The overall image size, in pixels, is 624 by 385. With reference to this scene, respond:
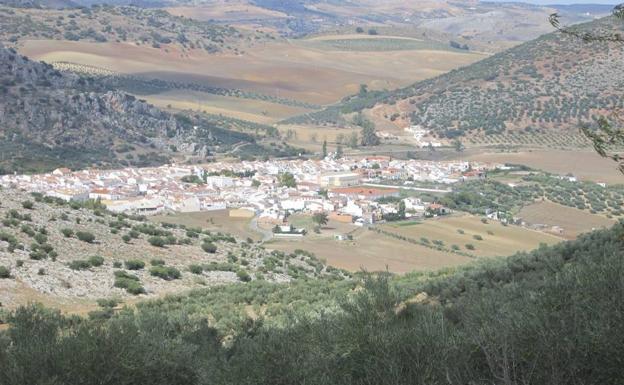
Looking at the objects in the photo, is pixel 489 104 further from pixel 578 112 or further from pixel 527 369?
pixel 527 369

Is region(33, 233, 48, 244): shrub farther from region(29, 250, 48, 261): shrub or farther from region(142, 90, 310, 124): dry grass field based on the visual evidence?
region(142, 90, 310, 124): dry grass field

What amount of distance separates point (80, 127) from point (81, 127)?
142 mm

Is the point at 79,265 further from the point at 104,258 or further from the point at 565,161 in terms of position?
the point at 565,161

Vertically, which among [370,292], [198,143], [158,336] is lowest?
[198,143]

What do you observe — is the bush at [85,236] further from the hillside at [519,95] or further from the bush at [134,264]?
the hillside at [519,95]

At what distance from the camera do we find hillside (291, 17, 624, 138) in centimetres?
10231

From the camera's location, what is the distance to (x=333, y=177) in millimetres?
74250

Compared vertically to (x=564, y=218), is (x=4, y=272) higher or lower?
higher

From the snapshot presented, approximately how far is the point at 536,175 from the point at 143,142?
140 feet

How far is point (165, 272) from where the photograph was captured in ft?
83.0

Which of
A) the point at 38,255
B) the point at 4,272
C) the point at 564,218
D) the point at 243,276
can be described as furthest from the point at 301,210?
the point at 4,272

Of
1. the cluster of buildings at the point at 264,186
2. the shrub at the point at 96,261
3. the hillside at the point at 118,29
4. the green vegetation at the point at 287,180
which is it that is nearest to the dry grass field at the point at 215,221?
the cluster of buildings at the point at 264,186

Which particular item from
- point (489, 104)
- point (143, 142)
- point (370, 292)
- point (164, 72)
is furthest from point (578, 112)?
point (370, 292)

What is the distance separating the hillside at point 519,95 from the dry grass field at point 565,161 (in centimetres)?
868
